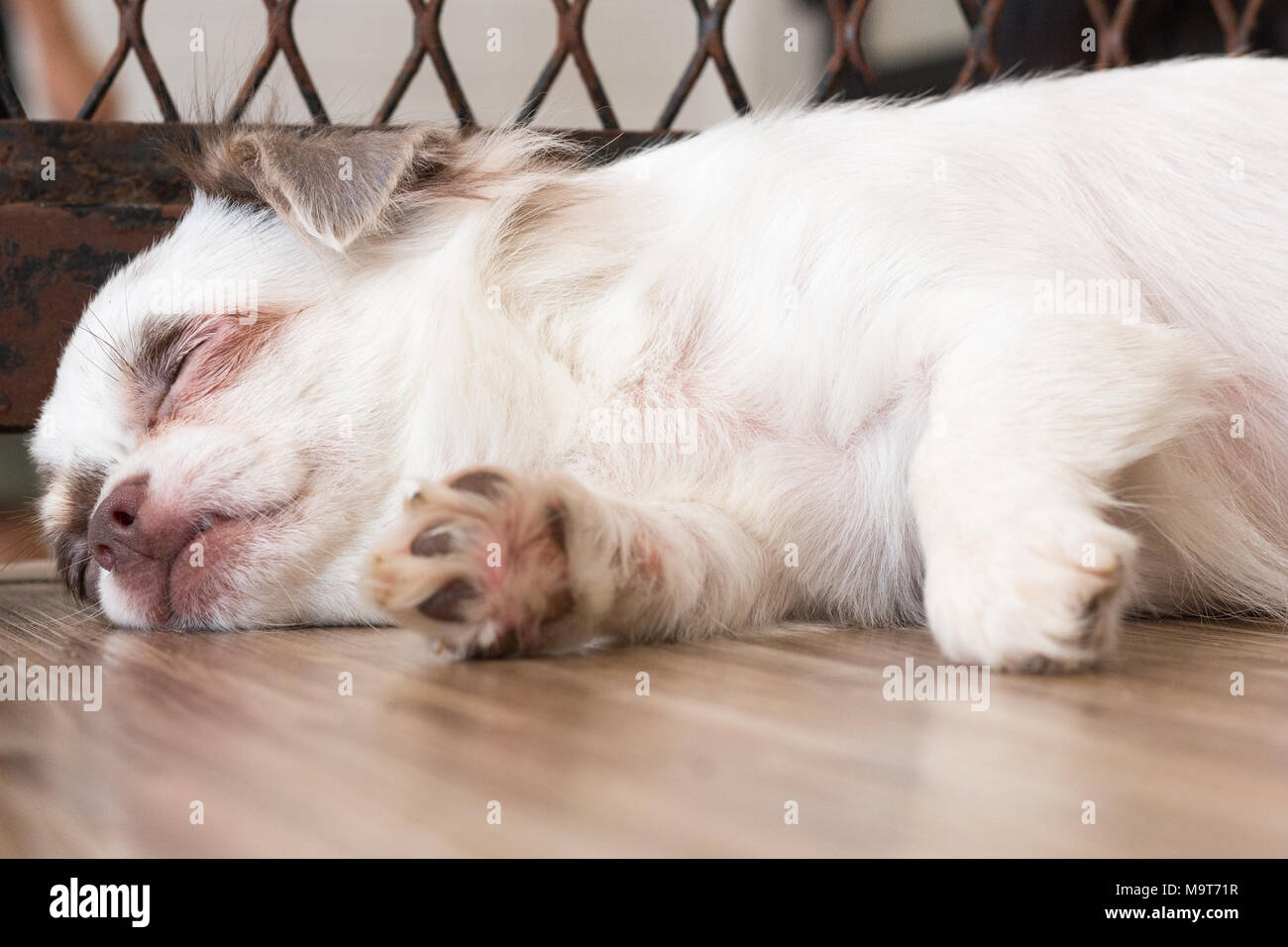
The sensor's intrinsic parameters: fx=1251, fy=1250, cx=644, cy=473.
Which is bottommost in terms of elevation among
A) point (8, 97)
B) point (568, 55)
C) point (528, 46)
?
point (8, 97)

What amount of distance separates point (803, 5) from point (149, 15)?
2.85 m

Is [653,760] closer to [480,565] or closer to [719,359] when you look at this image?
[480,565]

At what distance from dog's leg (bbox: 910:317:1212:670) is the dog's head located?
2.06ft

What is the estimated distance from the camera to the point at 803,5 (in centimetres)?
Answer: 541

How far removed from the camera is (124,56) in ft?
6.41

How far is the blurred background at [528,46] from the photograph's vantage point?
3.39m

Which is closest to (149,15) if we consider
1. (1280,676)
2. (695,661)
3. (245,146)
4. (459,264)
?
(245,146)

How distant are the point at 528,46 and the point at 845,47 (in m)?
2.73

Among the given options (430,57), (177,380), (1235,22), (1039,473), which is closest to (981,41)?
(1235,22)

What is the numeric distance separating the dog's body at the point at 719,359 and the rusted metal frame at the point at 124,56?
1.27 ft

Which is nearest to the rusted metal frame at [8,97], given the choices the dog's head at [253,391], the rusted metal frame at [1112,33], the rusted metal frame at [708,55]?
the dog's head at [253,391]

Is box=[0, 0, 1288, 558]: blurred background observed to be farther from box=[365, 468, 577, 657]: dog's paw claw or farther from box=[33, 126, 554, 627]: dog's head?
box=[365, 468, 577, 657]: dog's paw claw

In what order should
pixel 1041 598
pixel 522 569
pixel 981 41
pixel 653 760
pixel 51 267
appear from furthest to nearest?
pixel 981 41, pixel 51 267, pixel 522 569, pixel 1041 598, pixel 653 760
